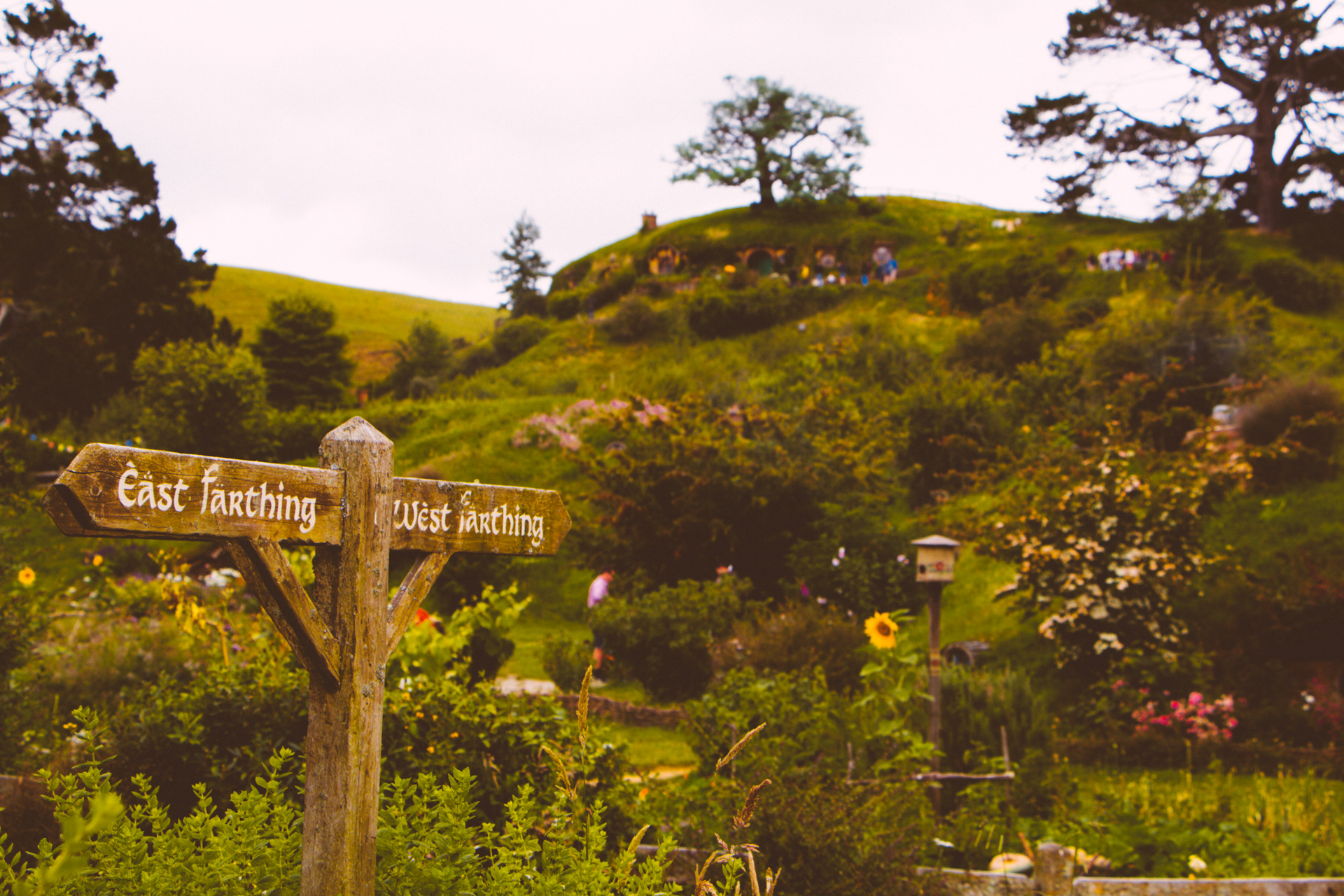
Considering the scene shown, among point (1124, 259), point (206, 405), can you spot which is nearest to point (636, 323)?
point (206, 405)

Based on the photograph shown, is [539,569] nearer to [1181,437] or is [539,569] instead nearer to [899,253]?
[1181,437]

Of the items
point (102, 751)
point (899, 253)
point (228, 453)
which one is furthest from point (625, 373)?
point (102, 751)

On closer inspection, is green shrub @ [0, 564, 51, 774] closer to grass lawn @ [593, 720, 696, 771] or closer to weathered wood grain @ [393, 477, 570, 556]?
grass lawn @ [593, 720, 696, 771]

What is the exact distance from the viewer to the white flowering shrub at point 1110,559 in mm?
8156

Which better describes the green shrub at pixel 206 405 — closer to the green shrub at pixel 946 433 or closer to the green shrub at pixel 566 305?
the green shrub at pixel 946 433

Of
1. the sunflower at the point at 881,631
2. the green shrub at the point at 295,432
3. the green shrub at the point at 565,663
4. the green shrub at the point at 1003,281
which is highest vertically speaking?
the green shrub at the point at 1003,281

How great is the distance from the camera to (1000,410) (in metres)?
17.9

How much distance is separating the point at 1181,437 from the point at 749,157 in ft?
126

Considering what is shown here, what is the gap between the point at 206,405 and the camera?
21.2 metres

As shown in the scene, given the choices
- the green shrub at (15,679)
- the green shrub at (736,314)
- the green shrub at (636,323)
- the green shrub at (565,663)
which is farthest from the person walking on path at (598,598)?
the green shrub at (636,323)


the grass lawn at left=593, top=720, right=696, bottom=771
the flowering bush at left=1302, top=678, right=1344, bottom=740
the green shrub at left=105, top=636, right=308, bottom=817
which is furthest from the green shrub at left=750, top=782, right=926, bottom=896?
the flowering bush at left=1302, top=678, right=1344, bottom=740

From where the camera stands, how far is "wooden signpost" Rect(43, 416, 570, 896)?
1900 millimetres

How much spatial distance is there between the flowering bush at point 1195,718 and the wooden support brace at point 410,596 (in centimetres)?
681

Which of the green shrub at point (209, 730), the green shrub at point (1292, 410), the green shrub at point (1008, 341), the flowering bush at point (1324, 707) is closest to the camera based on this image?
the green shrub at point (209, 730)
